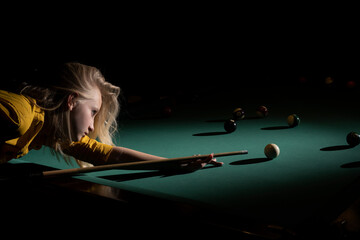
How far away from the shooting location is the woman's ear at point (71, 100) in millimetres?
2096

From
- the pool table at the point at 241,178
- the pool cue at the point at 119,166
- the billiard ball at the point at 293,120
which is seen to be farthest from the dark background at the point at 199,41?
the pool cue at the point at 119,166

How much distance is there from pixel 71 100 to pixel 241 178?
98cm

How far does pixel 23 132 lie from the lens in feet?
6.24

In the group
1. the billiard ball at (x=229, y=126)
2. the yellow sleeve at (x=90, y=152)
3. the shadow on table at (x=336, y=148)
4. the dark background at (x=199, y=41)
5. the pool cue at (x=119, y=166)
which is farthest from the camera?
the dark background at (x=199, y=41)

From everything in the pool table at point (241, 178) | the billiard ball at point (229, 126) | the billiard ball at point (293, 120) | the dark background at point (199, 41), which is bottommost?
the pool table at point (241, 178)

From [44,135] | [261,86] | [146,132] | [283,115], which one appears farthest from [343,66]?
[44,135]

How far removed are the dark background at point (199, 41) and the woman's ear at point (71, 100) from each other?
323cm

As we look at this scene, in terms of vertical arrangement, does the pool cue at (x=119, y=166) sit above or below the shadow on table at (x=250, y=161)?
below

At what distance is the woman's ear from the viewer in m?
2.10

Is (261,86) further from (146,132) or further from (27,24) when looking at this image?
(27,24)

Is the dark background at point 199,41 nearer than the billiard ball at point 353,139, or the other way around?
the billiard ball at point 353,139

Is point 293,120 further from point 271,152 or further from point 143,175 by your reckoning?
point 143,175

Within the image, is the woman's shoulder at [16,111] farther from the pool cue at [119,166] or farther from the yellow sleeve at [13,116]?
the pool cue at [119,166]

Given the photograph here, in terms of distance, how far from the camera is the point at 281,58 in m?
6.34
